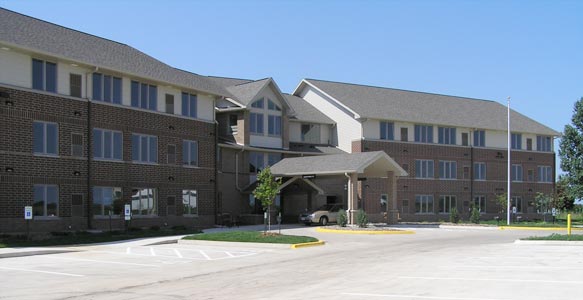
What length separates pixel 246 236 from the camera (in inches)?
1100

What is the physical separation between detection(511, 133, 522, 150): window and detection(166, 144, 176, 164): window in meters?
34.1

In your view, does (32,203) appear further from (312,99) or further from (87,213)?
(312,99)

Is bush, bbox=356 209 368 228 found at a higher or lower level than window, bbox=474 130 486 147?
lower

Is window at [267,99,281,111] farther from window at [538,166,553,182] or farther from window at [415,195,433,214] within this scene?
window at [538,166,553,182]

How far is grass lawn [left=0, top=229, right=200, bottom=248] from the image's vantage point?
26469mm

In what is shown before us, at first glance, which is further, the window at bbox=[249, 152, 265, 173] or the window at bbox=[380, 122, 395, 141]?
the window at bbox=[380, 122, 395, 141]

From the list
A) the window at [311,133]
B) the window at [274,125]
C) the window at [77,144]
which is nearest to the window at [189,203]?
the window at [77,144]

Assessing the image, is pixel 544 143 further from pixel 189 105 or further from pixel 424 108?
pixel 189 105

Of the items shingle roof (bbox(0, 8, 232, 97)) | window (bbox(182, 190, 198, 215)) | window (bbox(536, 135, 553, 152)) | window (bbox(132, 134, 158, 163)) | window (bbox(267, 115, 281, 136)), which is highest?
shingle roof (bbox(0, 8, 232, 97))

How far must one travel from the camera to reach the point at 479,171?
57.9m

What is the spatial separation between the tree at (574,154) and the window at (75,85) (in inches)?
1692

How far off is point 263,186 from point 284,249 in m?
4.95

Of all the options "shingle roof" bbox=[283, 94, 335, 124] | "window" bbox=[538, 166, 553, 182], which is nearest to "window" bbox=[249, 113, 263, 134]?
"shingle roof" bbox=[283, 94, 335, 124]

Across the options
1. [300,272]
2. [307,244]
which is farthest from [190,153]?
[300,272]
